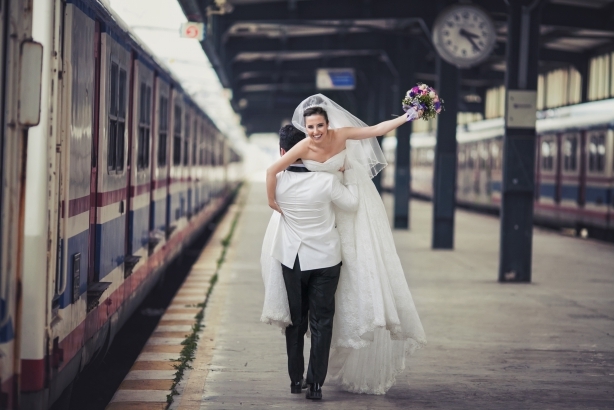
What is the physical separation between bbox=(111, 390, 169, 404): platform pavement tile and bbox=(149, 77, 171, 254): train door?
313cm

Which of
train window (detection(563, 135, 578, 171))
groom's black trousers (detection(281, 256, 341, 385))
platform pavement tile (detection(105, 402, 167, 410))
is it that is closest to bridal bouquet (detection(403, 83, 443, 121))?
groom's black trousers (detection(281, 256, 341, 385))

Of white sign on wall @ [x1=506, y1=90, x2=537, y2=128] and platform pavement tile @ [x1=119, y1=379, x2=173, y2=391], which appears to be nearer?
platform pavement tile @ [x1=119, y1=379, x2=173, y2=391]

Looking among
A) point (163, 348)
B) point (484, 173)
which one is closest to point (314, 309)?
point (163, 348)

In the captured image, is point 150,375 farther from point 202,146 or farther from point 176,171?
point 202,146

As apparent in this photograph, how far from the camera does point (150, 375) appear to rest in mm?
Result: 6531

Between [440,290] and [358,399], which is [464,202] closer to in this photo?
[440,290]

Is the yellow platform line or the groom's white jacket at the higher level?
the groom's white jacket

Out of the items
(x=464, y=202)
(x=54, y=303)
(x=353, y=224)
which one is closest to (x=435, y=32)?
(x=353, y=224)

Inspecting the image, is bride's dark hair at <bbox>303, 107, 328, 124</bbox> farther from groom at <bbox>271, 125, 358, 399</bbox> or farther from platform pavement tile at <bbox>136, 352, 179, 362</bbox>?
platform pavement tile at <bbox>136, 352, 179, 362</bbox>

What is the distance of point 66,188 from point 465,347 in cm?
395

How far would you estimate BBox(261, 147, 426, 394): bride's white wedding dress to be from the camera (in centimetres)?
566

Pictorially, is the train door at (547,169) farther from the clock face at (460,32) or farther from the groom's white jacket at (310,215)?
the groom's white jacket at (310,215)

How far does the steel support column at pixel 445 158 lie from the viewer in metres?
16.3

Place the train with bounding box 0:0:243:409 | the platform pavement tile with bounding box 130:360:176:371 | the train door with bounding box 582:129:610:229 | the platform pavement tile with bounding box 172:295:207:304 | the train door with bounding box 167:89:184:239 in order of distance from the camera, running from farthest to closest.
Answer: the train door with bounding box 582:129:610:229
the train door with bounding box 167:89:184:239
the platform pavement tile with bounding box 172:295:207:304
the platform pavement tile with bounding box 130:360:176:371
the train with bounding box 0:0:243:409
